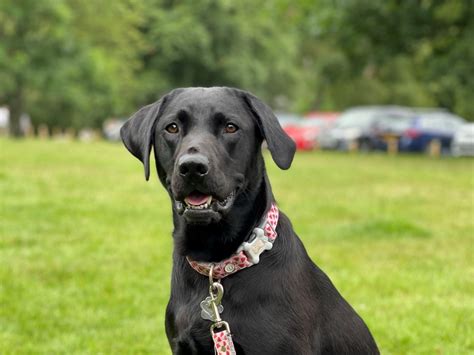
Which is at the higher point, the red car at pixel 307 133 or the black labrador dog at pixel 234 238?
the black labrador dog at pixel 234 238

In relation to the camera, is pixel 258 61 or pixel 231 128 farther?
pixel 258 61

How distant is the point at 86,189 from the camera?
14.9m

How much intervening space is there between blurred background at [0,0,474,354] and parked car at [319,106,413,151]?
81 millimetres

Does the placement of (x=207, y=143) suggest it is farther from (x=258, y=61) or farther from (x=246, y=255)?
(x=258, y=61)

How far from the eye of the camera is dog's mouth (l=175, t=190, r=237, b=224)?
3.72 m

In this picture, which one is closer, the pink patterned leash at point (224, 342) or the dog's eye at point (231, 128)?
the pink patterned leash at point (224, 342)

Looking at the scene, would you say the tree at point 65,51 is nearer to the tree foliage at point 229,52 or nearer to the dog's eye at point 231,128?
the tree foliage at point 229,52

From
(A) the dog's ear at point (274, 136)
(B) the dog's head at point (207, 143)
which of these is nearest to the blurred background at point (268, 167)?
(B) the dog's head at point (207, 143)

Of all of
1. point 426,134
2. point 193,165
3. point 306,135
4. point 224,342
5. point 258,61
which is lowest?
point 258,61

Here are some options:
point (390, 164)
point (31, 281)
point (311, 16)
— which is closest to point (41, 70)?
point (311, 16)

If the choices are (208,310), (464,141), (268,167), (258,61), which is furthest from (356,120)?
(208,310)

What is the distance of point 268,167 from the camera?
2333cm

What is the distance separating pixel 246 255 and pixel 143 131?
2.70ft

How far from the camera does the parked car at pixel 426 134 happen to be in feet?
115
